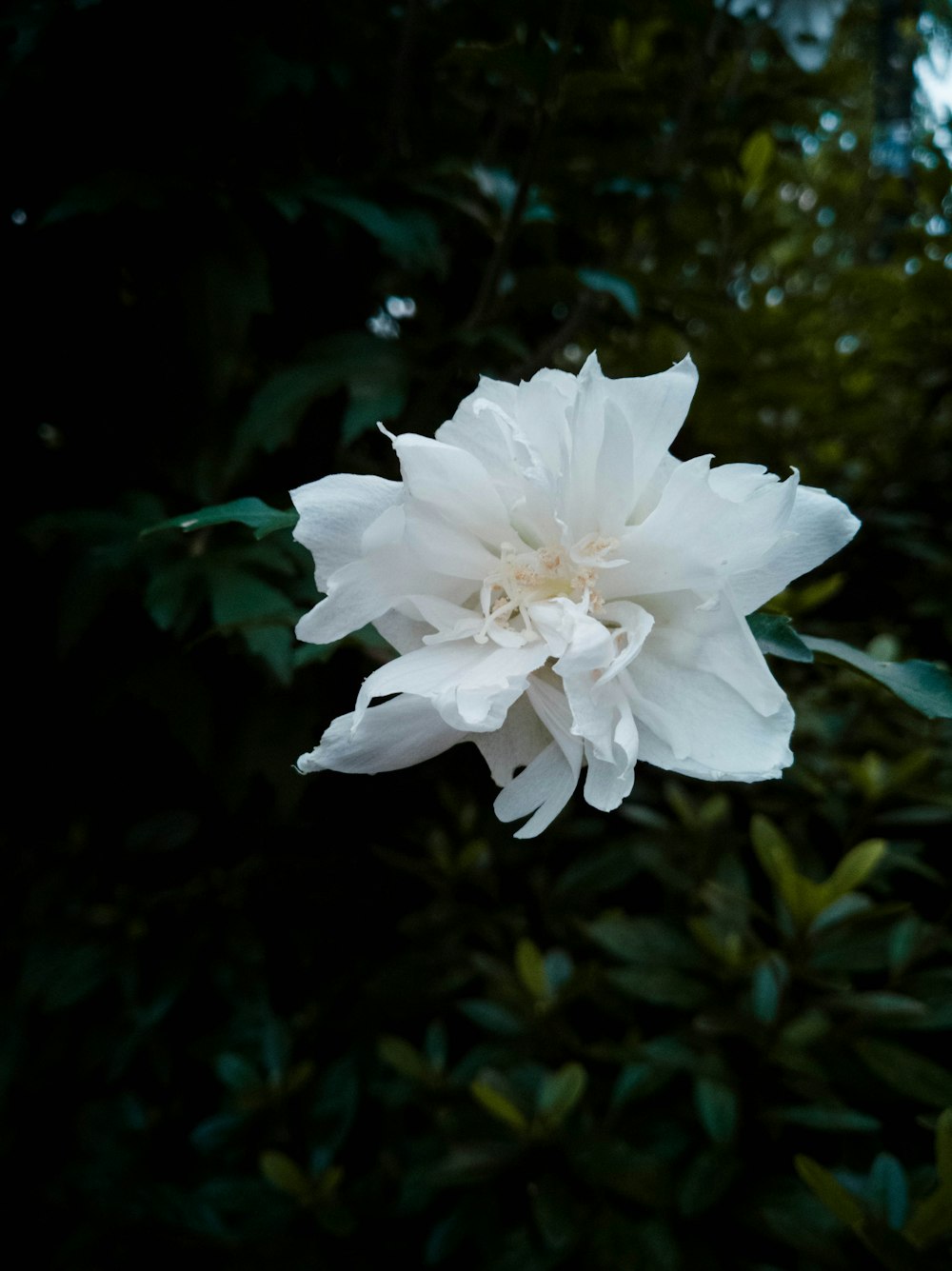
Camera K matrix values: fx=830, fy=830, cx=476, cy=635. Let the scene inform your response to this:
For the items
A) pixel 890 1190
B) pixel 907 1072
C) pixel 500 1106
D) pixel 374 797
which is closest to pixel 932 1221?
pixel 890 1190

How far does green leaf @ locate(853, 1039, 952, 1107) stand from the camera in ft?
2.81

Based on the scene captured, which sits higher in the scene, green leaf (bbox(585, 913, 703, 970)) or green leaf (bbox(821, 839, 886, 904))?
green leaf (bbox(821, 839, 886, 904))

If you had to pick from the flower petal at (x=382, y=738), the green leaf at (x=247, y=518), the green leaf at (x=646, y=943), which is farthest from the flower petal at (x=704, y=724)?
the green leaf at (x=646, y=943)

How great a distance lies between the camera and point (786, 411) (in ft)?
6.48

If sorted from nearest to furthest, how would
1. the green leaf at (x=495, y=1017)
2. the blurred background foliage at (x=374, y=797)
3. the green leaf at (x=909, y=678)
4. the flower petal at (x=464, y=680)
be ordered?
the flower petal at (x=464, y=680)
the green leaf at (x=909, y=678)
the blurred background foliage at (x=374, y=797)
the green leaf at (x=495, y=1017)

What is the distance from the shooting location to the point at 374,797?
1409 mm

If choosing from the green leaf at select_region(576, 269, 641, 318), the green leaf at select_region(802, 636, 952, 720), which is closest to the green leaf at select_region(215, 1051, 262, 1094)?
the green leaf at select_region(802, 636, 952, 720)

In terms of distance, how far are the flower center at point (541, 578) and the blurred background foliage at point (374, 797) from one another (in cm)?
37

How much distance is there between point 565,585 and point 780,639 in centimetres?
15

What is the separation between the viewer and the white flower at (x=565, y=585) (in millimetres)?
479

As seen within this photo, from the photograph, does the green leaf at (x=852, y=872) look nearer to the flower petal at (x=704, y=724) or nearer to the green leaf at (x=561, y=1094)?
the green leaf at (x=561, y=1094)

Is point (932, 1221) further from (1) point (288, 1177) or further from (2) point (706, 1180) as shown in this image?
(1) point (288, 1177)

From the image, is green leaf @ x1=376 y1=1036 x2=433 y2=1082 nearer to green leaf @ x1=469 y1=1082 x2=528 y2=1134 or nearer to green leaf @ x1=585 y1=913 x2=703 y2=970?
green leaf @ x1=469 y1=1082 x2=528 y2=1134

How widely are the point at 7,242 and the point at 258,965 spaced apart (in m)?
1.16
